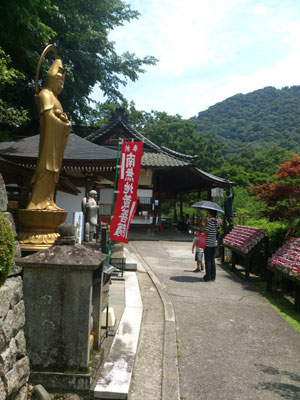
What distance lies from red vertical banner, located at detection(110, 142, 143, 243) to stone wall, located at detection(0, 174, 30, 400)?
4.16 m

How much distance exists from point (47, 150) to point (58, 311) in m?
3.11

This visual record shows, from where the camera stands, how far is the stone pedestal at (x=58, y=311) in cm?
286

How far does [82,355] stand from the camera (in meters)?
2.85

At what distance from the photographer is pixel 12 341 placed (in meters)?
2.47

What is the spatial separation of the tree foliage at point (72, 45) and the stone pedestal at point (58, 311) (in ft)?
33.6

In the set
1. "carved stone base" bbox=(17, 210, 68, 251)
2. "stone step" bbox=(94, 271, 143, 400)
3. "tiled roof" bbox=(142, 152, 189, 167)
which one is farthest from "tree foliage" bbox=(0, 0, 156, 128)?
"stone step" bbox=(94, 271, 143, 400)

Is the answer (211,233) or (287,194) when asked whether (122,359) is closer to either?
(211,233)

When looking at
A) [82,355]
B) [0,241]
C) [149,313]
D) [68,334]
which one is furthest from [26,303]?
[149,313]

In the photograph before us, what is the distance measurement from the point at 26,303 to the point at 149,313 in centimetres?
272

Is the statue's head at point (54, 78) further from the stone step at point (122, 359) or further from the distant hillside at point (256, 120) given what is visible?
the distant hillside at point (256, 120)

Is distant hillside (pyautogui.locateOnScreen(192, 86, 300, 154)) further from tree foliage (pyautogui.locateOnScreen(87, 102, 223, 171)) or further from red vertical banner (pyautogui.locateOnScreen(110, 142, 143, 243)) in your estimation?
red vertical banner (pyautogui.locateOnScreen(110, 142, 143, 243))

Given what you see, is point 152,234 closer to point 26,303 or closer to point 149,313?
point 149,313

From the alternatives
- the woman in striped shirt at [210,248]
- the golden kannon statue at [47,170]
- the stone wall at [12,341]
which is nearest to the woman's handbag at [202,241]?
the woman in striped shirt at [210,248]

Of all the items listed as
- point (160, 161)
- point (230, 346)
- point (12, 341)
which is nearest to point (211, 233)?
point (230, 346)
